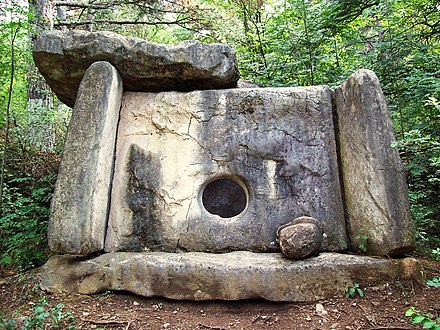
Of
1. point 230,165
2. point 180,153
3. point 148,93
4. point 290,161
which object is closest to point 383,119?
point 290,161

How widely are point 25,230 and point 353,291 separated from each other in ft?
12.4

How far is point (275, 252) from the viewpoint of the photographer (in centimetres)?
303

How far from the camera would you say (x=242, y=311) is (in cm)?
265

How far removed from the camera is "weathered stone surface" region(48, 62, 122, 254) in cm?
286

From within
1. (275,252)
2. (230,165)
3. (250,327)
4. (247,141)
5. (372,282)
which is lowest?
(250,327)

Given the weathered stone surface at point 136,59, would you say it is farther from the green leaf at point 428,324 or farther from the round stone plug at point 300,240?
the green leaf at point 428,324

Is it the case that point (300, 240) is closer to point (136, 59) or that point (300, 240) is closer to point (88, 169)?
point (88, 169)

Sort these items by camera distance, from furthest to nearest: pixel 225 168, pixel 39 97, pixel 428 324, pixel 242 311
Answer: pixel 39 97, pixel 225 168, pixel 242 311, pixel 428 324

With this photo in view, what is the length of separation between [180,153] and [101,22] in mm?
4999

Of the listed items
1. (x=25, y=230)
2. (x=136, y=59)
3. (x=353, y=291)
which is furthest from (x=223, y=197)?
(x=25, y=230)

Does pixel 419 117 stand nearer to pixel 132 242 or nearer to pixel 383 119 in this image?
pixel 383 119

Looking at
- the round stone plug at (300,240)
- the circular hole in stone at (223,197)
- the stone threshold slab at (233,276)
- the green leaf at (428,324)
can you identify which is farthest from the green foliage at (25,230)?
the green leaf at (428,324)

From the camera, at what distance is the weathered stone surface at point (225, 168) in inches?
123

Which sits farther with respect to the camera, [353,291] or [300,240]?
[300,240]
